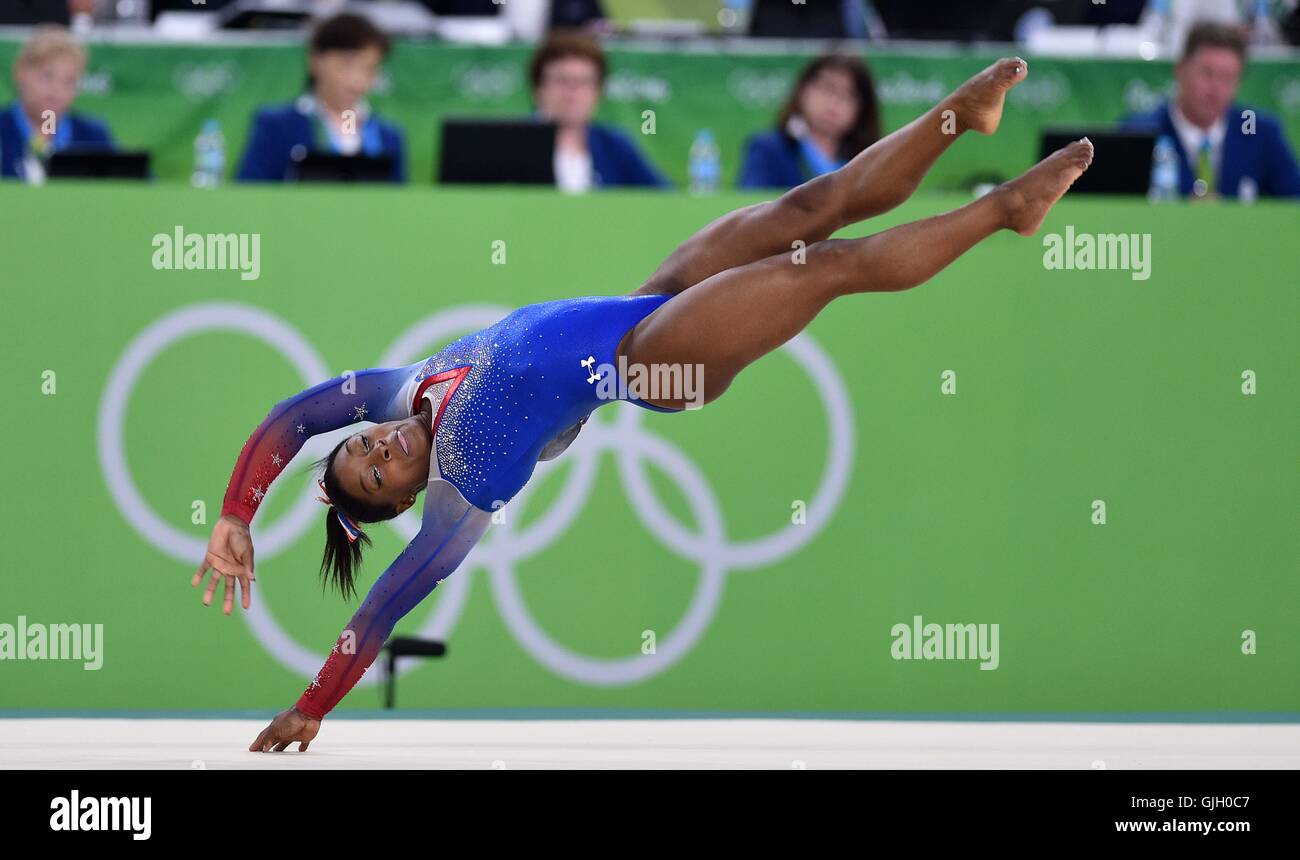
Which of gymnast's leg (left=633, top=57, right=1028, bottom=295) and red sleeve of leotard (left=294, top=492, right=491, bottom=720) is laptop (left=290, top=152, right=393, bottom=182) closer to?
gymnast's leg (left=633, top=57, right=1028, bottom=295)

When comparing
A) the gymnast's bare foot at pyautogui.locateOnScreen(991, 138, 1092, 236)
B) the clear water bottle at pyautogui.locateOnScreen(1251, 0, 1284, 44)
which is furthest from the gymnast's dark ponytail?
the clear water bottle at pyautogui.locateOnScreen(1251, 0, 1284, 44)

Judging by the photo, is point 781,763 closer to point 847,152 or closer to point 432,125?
point 847,152

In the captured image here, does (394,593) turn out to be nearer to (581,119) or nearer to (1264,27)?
(581,119)

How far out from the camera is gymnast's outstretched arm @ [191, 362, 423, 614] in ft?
14.3

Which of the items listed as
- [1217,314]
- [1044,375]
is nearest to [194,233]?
[1044,375]

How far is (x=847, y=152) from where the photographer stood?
6.84 m

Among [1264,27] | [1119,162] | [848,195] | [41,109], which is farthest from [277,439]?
[1264,27]

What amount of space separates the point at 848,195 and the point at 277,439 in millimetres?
1708

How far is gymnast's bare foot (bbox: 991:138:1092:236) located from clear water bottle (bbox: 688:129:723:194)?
11.0ft

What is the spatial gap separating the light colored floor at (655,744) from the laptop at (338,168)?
209 centimetres

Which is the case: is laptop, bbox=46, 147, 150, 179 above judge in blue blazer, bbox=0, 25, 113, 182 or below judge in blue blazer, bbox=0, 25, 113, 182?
below

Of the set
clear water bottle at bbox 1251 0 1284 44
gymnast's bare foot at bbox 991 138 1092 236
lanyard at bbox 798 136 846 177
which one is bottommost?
gymnast's bare foot at bbox 991 138 1092 236

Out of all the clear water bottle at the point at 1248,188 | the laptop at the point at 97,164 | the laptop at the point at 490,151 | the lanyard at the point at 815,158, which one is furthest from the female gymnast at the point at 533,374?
the clear water bottle at the point at 1248,188
